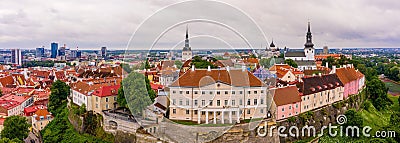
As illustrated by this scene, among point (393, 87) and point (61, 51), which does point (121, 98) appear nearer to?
point (393, 87)

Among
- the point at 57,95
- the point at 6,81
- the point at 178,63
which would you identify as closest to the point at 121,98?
the point at 178,63

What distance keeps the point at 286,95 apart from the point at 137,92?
9256 mm

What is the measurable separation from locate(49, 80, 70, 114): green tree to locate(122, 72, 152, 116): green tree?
12.6 m

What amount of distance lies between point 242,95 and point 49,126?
558 inches

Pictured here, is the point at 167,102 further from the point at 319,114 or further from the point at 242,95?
the point at 319,114

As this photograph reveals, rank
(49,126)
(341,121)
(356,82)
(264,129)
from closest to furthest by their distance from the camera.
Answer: (264,129), (341,121), (49,126), (356,82)

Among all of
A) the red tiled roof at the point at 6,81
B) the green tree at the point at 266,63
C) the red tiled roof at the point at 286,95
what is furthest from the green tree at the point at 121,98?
the red tiled roof at the point at 6,81

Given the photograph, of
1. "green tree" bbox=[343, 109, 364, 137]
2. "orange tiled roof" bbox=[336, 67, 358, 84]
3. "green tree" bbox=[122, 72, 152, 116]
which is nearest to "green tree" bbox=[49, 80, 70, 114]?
"green tree" bbox=[122, 72, 152, 116]

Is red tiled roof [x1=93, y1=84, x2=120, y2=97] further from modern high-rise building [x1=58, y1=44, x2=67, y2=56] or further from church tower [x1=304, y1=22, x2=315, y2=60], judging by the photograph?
modern high-rise building [x1=58, y1=44, x2=67, y2=56]

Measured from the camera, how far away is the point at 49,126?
23.8 meters

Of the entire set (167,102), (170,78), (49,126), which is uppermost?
(170,78)

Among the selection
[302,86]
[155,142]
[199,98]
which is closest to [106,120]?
[155,142]

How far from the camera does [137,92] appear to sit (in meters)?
15.2

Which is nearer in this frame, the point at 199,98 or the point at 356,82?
the point at 199,98
